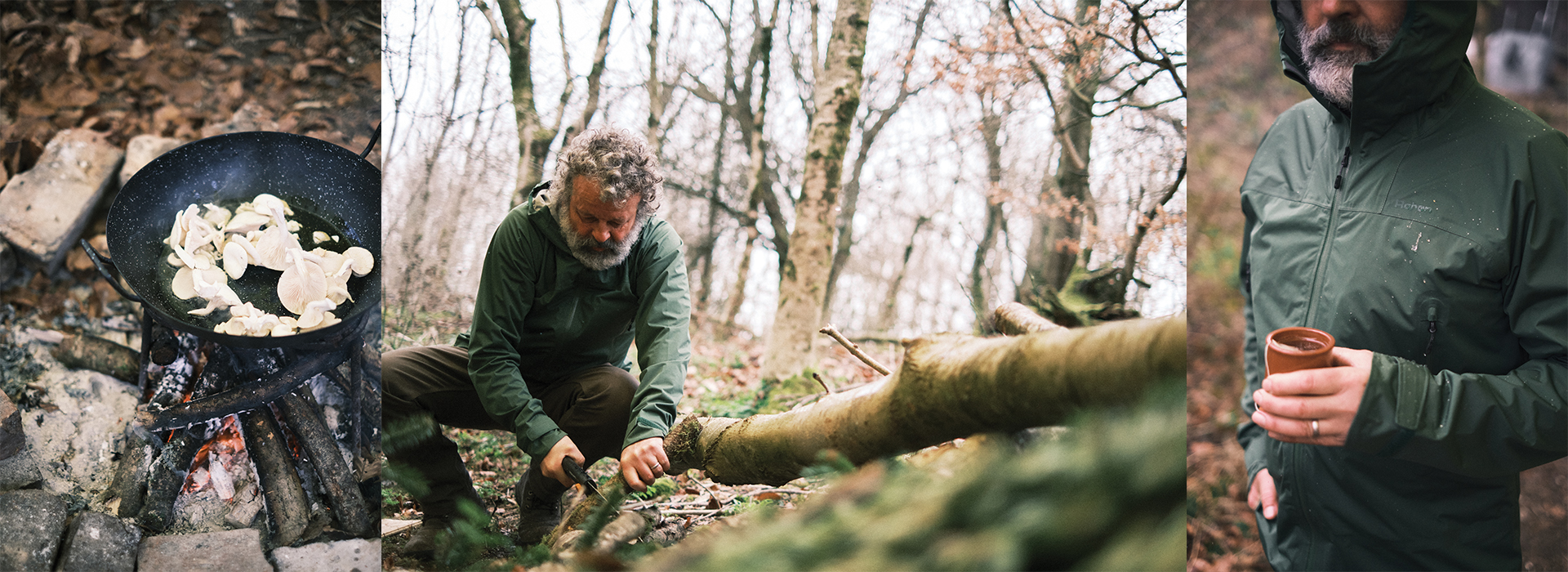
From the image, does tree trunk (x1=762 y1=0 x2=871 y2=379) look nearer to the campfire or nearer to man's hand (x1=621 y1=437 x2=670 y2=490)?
man's hand (x1=621 y1=437 x2=670 y2=490)

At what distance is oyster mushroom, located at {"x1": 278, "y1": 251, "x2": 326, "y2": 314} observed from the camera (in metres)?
3.21

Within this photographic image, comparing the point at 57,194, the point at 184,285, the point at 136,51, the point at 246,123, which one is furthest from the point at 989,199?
the point at 136,51

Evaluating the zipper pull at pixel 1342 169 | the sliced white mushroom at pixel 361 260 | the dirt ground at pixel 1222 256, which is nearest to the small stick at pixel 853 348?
the zipper pull at pixel 1342 169

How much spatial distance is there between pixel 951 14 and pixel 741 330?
0.89m

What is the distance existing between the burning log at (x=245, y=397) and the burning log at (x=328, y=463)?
0.09 metres

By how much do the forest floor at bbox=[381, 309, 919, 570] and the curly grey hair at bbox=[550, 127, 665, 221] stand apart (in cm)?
37

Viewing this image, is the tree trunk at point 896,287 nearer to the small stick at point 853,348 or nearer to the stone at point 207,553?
the small stick at point 853,348

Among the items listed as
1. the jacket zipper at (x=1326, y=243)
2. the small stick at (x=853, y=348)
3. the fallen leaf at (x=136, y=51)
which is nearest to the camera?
the jacket zipper at (x=1326, y=243)

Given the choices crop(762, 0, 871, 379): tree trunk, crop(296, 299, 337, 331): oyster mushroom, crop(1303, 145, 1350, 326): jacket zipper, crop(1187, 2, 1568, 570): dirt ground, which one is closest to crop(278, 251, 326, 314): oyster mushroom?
crop(296, 299, 337, 331): oyster mushroom

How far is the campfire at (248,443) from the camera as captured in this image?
3246 millimetres

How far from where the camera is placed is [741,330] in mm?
2029

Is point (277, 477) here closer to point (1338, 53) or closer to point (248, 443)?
point (248, 443)

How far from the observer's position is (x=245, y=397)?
10.7 feet

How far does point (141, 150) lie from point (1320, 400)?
5159 millimetres
